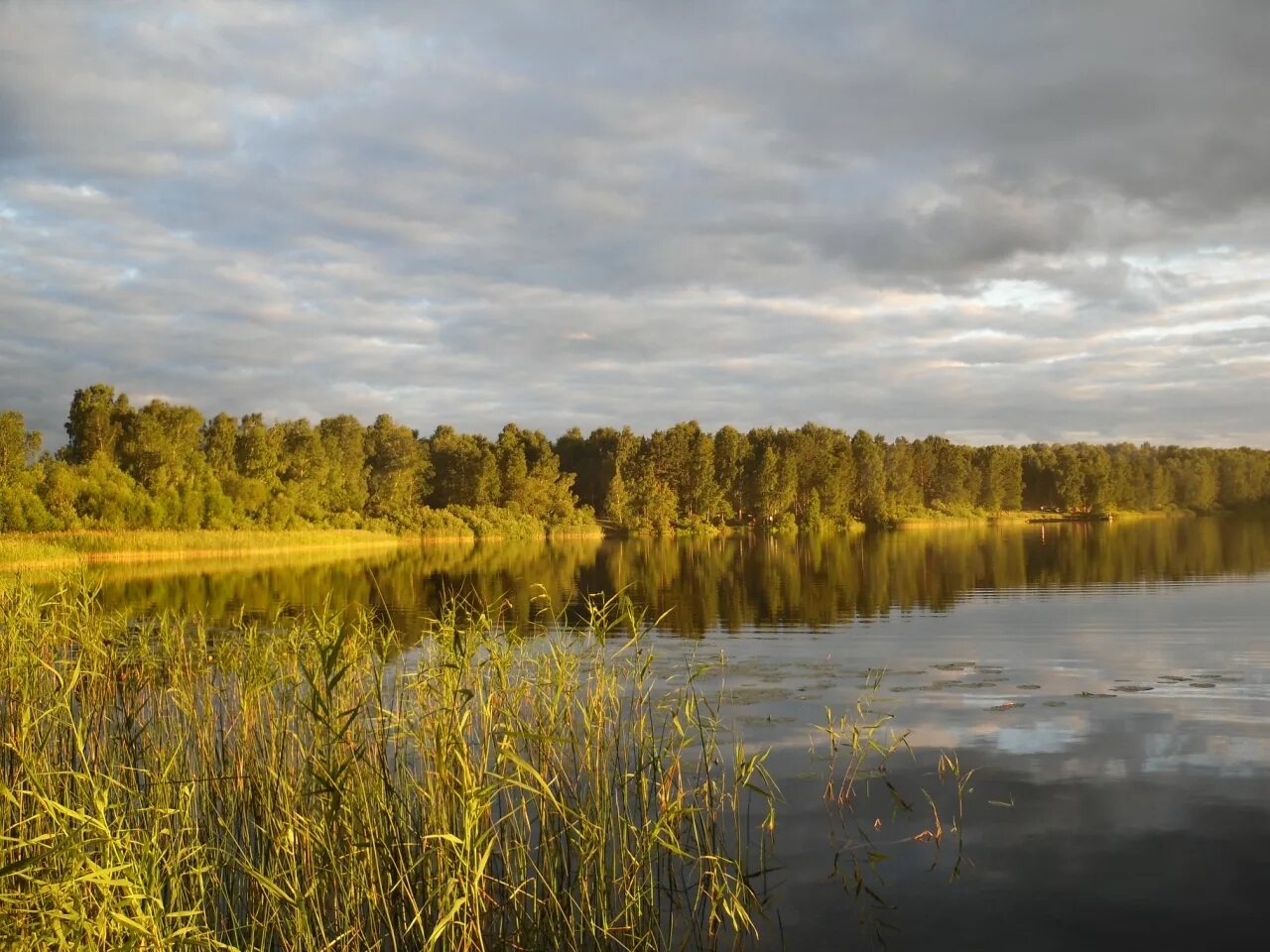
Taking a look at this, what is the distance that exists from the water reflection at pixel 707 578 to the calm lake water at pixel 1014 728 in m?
0.38

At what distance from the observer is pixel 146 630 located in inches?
470

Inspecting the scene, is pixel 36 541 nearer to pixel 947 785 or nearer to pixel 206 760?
pixel 206 760

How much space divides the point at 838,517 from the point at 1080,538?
46.2 metres

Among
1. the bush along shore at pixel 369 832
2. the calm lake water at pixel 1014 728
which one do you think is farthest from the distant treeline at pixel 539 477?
the bush along shore at pixel 369 832

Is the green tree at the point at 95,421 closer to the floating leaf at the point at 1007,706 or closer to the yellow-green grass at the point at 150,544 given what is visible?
the yellow-green grass at the point at 150,544

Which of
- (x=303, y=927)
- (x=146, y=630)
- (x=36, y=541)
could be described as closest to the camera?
(x=303, y=927)

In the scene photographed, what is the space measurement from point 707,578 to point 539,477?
66.3 meters

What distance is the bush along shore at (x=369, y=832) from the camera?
527 cm

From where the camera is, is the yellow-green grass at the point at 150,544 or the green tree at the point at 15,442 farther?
the green tree at the point at 15,442

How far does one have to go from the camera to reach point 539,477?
108m

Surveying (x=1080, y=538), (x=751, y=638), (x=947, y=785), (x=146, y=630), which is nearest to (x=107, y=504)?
(x=751, y=638)

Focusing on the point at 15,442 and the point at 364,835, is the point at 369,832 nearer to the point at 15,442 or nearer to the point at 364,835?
the point at 364,835

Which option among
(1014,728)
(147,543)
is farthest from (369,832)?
(147,543)

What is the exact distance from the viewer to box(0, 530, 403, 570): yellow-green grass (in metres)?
44.4
